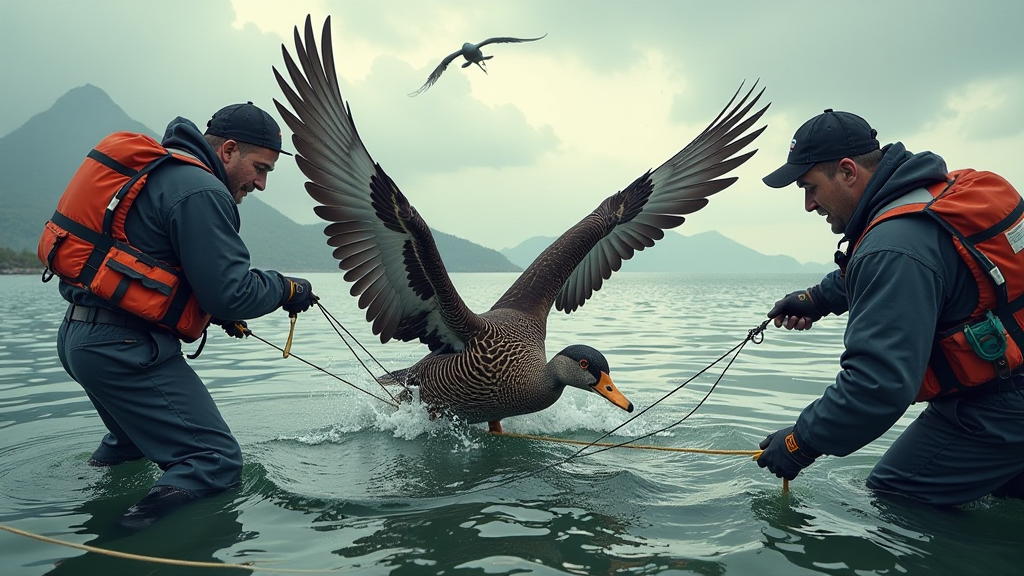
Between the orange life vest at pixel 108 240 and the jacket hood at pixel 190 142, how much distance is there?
0.22 metres

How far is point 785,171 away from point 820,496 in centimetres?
191

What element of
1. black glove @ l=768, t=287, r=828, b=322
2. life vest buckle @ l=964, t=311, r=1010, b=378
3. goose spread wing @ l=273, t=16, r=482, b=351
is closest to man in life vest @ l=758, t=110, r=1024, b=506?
life vest buckle @ l=964, t=311, r=1010, b=378

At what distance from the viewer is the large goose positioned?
4.93m

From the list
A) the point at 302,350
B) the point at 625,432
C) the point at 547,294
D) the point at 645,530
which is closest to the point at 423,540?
the point at 645,530

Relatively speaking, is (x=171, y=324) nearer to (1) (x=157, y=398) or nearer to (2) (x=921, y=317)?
(1) (x=157, y=398)

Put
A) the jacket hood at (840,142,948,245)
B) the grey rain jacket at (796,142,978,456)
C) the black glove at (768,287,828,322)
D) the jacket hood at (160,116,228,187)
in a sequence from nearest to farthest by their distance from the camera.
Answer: the grey rain jacket at (796,142,978,456), the jacket hood at (840,142,948,245), the jacket hood at (160,116,228,187), the black glove at (768,287,828,322)

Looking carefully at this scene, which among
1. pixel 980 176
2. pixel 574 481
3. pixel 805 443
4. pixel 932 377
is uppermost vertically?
pixel 980 176

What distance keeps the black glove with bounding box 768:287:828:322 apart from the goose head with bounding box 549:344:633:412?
1.35 metres

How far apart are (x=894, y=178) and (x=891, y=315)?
0.79 meters

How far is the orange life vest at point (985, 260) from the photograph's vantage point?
10.1 feet

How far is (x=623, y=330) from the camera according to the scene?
15.7 meters

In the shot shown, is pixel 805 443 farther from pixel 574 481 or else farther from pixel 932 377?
pixel 574 481

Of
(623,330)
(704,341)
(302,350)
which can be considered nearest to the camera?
(302,350)

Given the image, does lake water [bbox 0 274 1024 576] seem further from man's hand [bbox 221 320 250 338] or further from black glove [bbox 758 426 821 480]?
man's hand [bbox 221 320 250 338]
